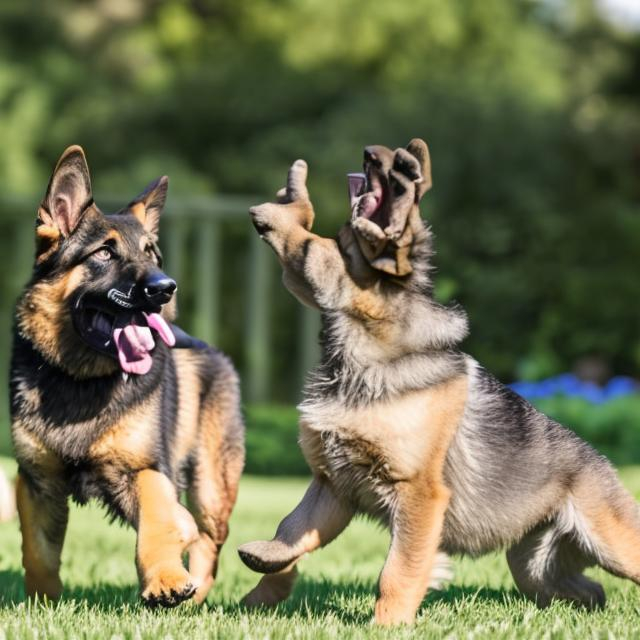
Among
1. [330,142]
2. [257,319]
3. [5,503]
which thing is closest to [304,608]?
[5,503]

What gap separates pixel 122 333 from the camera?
208 inches

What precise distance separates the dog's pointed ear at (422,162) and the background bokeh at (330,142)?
38.9 feet

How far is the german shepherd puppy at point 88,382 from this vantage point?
17.2ft

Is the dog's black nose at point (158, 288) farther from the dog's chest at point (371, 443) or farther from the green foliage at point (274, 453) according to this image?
the green foliage at point (274, 453)

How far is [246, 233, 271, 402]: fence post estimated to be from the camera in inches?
699

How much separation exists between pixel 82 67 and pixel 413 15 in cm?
695

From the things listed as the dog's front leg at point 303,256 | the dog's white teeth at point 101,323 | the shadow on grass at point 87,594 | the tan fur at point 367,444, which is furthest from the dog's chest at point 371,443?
the shadow on grass at point 87,594

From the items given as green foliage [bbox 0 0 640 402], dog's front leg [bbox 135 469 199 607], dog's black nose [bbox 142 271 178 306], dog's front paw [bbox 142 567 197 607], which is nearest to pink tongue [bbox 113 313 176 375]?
dog's black nose [bbox 142 271 178 306]

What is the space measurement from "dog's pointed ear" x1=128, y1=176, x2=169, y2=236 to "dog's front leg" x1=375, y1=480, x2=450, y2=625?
1912 millimetres

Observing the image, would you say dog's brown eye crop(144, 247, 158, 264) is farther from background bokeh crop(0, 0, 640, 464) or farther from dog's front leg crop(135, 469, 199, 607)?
background bokeh crop(0, 0, 640, 464)

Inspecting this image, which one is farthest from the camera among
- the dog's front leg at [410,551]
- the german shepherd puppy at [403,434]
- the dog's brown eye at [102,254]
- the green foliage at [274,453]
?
the green foliage at [274,453]

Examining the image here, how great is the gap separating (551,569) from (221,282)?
14419 mm

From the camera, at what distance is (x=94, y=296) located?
207 inches

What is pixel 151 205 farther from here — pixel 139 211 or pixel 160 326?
pixel 160 326
